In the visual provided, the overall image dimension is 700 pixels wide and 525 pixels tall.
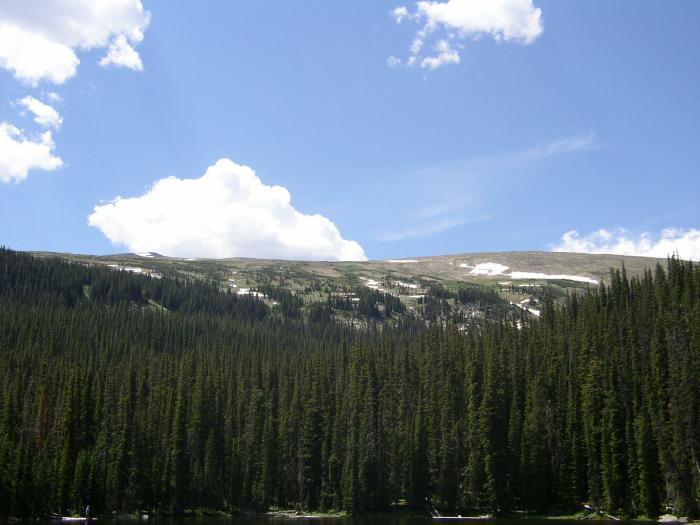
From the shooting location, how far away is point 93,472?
108 m

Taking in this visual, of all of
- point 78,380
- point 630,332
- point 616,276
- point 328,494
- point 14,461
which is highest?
point 616,276

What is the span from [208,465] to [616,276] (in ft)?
317

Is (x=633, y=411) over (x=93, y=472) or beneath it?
over

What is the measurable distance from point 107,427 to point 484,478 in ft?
212

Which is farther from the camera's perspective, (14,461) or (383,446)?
(383,446)

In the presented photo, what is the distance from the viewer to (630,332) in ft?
359

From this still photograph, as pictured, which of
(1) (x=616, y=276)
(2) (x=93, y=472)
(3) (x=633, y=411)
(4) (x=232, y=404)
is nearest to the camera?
(3) (x=633, y=411)

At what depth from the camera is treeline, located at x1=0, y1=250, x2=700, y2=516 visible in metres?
95.5

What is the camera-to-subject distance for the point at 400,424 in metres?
115

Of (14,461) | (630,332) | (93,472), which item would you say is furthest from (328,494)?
(630,332)

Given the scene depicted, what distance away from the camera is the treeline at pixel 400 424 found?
95.5m

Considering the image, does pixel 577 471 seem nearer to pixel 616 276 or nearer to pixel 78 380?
pixel 616 276

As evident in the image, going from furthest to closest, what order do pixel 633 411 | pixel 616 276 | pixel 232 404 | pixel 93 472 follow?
pixel 616 276
pixel 232 404
pixel 93 472
pixel 633 411

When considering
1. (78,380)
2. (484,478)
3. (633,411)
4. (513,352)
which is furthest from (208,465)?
(633,411)
